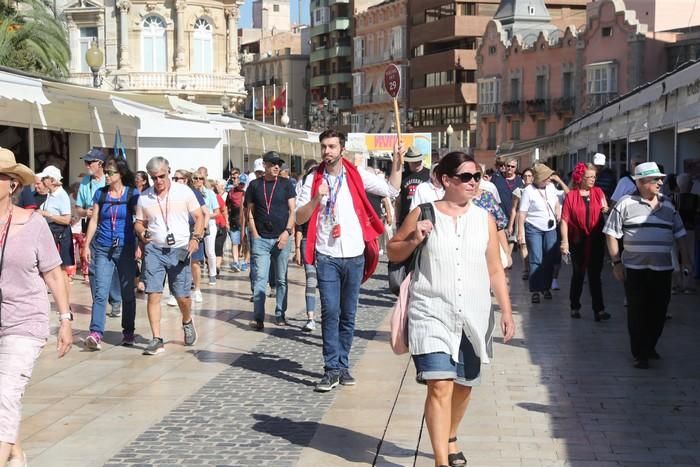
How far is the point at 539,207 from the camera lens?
13797 millimetres

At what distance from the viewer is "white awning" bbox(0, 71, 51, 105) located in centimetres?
1322

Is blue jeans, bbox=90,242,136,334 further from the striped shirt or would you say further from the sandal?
Answer: the sandal

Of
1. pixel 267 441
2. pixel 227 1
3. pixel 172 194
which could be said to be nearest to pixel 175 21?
pixel 227 1

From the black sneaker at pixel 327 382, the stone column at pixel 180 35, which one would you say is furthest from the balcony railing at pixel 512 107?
the black sneaker at pixel 327 382

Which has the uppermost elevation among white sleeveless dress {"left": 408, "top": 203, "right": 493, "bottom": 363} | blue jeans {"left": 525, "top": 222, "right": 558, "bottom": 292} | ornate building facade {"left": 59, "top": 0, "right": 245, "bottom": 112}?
ornate building facade {"left": 59, "top": 0, "right": 245, "bottom": 112}

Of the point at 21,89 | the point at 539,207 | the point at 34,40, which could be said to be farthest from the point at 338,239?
the point at 34,40

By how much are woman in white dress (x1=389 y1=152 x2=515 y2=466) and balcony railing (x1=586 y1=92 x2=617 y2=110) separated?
5529cm

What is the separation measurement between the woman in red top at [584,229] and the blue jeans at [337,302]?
164 inches

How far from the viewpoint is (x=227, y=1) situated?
170 ft

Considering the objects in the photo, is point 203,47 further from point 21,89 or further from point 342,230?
point 342,230

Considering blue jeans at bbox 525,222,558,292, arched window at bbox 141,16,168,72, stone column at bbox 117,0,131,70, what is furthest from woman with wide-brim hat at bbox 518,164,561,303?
arched window at bbox 141,16,168,72

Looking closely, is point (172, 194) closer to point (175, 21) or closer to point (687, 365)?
point (687, 365)

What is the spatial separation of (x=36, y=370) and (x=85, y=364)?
44 cm

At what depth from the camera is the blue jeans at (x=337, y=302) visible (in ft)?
27.4
